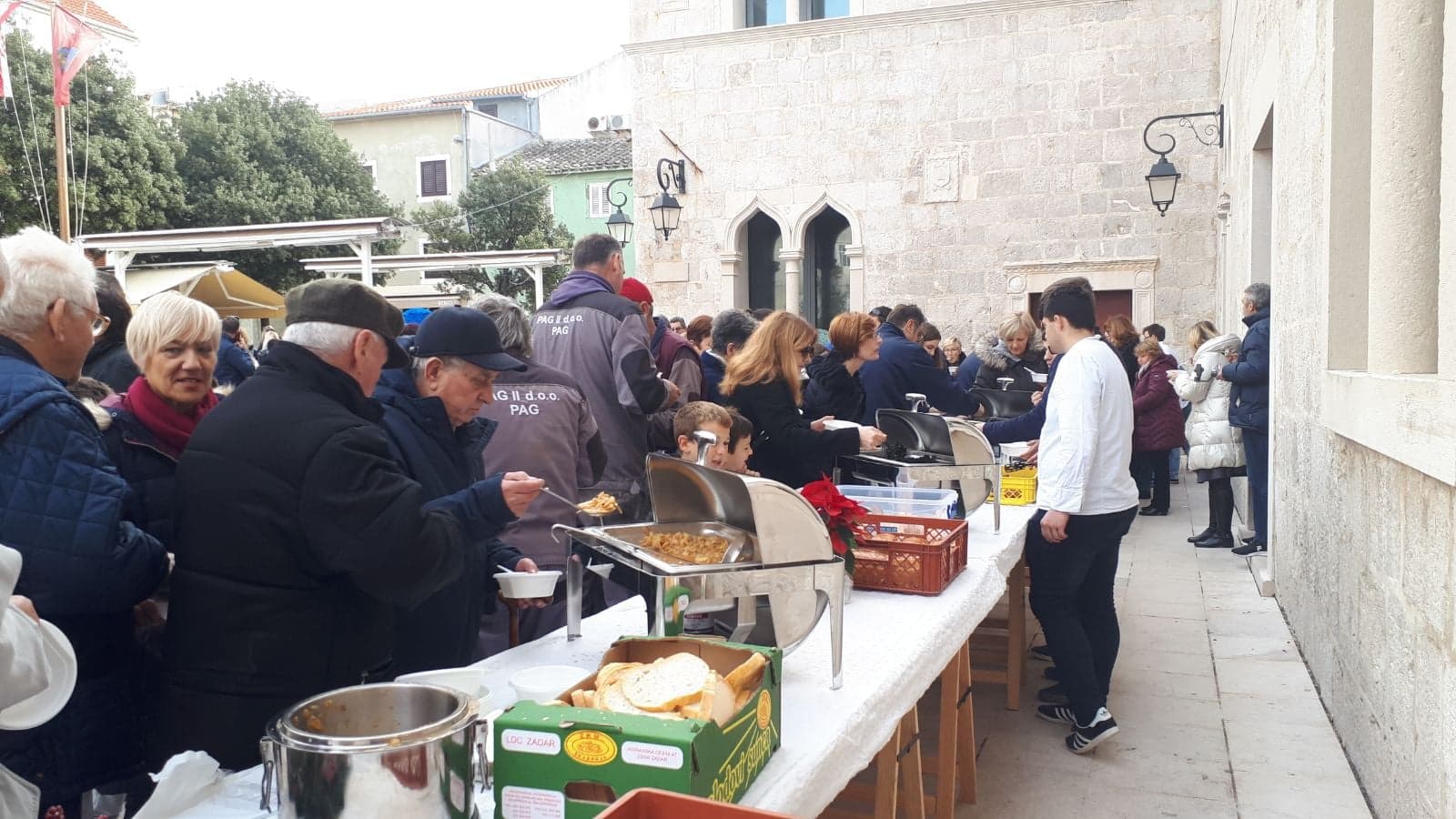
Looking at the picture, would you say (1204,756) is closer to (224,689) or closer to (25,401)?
(224,689)

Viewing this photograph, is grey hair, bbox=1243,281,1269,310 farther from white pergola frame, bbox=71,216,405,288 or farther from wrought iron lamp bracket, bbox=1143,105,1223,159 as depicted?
white pergola frame, bbox=71,216,405,288

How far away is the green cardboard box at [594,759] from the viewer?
1.53 meters

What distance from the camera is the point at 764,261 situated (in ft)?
50.8

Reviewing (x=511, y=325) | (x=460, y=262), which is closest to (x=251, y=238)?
(x=460, y=262)

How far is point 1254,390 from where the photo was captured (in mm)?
6828

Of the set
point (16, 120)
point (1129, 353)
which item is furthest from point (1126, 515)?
point (16, 120)

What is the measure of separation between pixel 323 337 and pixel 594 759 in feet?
3.70

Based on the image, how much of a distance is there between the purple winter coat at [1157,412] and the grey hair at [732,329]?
4.20 m

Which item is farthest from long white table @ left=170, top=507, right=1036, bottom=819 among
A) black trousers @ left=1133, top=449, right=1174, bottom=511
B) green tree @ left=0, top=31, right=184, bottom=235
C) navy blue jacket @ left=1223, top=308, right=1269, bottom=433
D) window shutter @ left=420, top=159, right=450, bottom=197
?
window shutter @ left=420, top=159, right=450, bottom=197

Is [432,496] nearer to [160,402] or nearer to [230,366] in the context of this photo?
[160,402]

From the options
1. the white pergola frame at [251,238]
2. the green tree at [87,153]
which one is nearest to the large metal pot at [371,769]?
the white pergola frame at [251,238]

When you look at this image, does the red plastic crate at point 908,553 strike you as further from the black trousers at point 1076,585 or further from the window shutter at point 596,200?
the window shutter at point 596,200

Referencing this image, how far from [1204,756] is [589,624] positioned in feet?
9.07

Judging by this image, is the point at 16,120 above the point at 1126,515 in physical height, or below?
above
